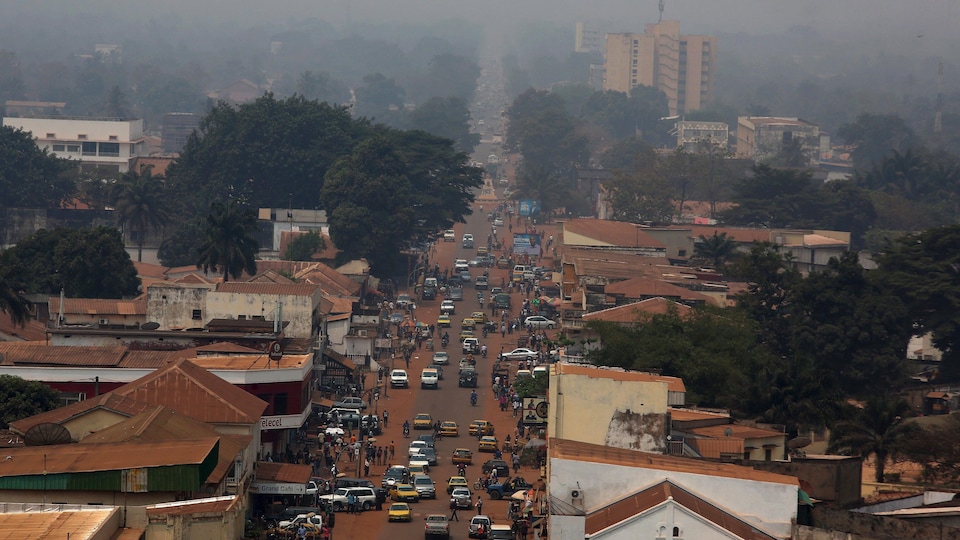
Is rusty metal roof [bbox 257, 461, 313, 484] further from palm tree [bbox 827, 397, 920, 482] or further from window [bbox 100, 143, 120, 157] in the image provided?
window [bbox 100, 143, 120, 157]

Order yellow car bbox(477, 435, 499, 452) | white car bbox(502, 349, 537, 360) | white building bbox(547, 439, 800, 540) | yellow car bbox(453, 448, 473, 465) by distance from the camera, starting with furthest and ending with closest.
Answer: white car bbox(502, 349, 537, 360) < yellow car bbox(477, 435, 499, 452) < yellow car bbox(453, 448, 473, 465) < white building bbox(547, 439, 800, 540)

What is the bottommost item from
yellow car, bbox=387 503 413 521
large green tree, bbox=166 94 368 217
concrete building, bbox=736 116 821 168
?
yellow car, bbox=387 503 413 521

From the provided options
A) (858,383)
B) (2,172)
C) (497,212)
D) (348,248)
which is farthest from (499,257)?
(858,383)

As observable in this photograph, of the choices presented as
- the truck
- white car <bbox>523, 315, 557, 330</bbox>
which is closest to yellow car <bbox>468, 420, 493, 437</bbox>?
the truck

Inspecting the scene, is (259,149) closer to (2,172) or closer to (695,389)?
(2,172)

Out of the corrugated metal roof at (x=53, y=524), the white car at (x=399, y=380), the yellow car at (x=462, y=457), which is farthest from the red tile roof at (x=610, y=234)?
the corrugated metal roof at (x=53, y=524)

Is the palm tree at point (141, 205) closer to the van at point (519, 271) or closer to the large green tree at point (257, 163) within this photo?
the large green tree at point (257, 163)
